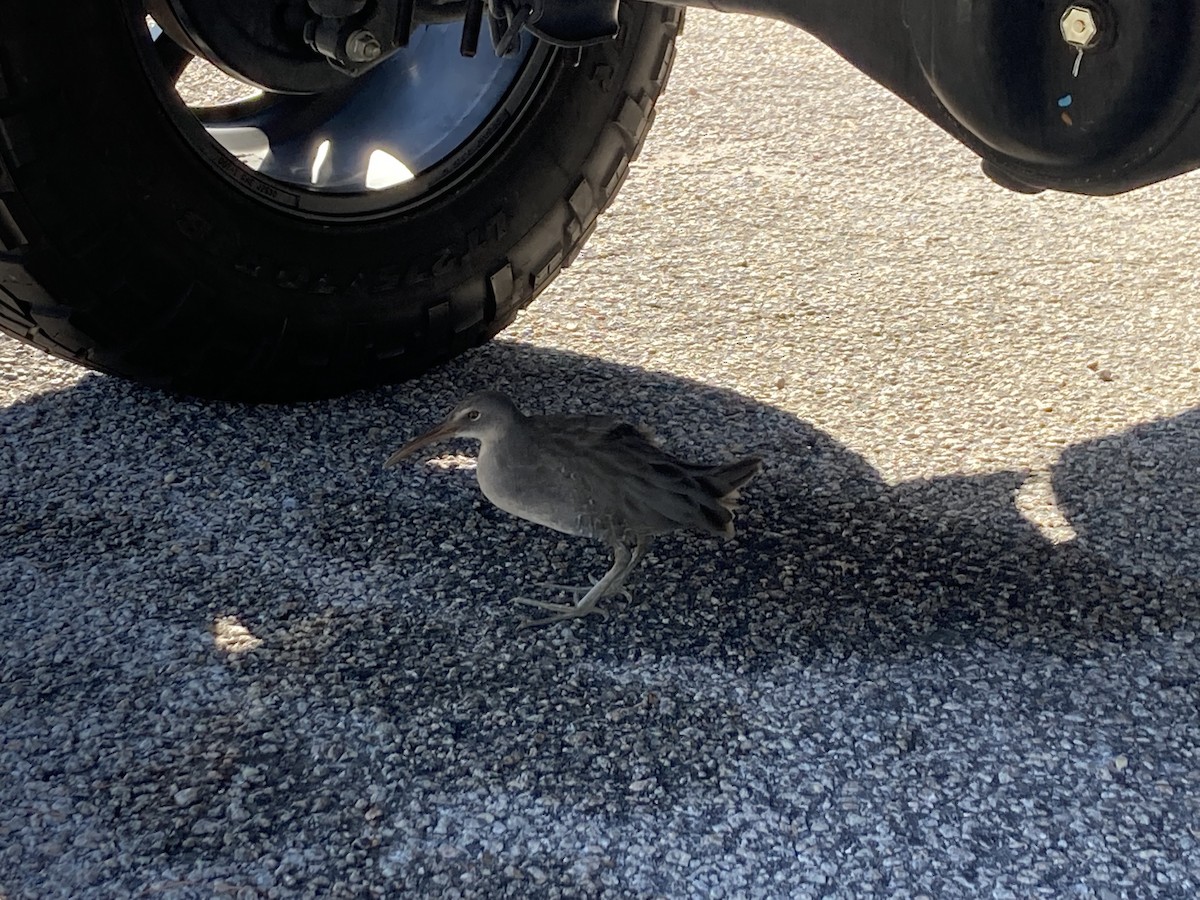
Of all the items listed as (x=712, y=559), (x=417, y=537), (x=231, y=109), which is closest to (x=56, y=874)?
(x=417, y=537)

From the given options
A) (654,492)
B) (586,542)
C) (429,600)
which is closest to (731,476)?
(654,492)

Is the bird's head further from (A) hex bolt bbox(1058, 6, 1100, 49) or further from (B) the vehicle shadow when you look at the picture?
(A) hex bolt bbox(1058, 6, 1100, 49)

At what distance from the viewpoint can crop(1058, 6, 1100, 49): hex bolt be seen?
221 cm

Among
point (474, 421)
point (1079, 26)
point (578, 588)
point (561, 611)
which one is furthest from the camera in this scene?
point (474, 421)

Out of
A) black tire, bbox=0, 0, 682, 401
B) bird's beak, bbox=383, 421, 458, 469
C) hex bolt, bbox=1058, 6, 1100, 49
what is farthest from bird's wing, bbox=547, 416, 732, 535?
hex bolt, bbox=1058, 6, 1100, 49

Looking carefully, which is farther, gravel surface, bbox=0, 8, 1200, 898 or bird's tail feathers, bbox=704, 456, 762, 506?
bird's tail feathers, bbox=704, 456, 762, 506

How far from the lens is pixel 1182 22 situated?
2.14 meters

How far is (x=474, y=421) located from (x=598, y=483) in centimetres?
37

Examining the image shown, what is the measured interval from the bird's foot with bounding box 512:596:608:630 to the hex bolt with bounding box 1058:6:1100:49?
1.44 meters

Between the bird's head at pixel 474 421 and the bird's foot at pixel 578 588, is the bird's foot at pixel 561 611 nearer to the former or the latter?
the bird's foot at pixel 578 588

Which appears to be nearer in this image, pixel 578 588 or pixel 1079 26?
pixel 1079 26

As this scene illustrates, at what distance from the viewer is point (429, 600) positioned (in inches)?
120

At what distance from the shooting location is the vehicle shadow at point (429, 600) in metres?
2.58

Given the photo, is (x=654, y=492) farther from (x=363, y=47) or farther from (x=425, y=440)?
(x=363, y=47)
